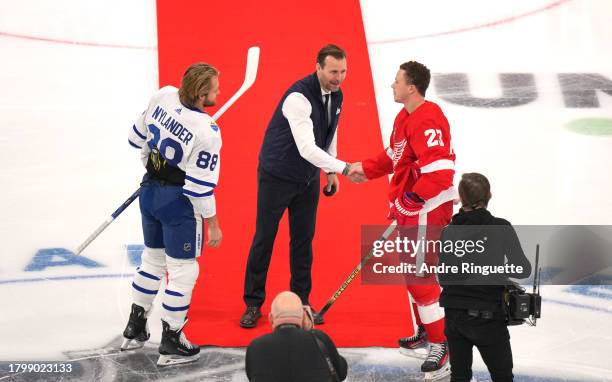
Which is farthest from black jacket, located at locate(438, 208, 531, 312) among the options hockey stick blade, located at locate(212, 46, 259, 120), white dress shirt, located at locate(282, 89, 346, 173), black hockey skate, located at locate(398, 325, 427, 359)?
hockey stick blade, located at locate(212, 46, 259, 120)

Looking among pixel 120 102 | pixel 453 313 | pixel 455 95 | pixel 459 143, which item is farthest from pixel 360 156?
pixel 453 313

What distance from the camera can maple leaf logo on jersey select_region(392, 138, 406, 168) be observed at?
17.0ft

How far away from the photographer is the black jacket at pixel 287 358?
11.5 ft

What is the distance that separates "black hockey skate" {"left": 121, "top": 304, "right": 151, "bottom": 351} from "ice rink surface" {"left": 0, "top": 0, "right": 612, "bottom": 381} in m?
0.07

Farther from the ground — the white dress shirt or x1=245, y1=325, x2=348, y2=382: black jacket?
the white dress shirt

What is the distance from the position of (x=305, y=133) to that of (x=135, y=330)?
4.63ft

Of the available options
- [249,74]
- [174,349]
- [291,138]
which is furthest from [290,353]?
[249,74]

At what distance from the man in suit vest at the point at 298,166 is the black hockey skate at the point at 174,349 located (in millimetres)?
493

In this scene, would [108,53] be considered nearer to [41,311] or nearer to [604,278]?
[41,311]

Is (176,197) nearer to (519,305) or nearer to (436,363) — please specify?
(436,363)

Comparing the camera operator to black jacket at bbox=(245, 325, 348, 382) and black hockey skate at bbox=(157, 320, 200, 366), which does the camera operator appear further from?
black hockey skate at bbox=(157, 320, 200, 366)

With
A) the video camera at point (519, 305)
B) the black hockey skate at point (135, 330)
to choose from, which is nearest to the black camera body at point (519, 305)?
the video camera at point (519, 305)

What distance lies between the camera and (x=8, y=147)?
742 cm

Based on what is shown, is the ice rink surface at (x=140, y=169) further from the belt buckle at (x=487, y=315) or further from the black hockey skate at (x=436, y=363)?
the belt buckle at (x=487, y=315)
